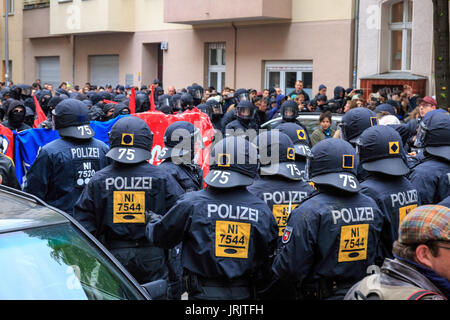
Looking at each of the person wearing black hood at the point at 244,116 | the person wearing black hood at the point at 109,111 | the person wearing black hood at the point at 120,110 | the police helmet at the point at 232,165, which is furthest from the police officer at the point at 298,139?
the person wearing black hood at the point at 109,111

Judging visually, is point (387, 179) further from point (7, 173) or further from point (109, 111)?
point (109, 111)

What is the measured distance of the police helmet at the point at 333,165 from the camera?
4.38 metres

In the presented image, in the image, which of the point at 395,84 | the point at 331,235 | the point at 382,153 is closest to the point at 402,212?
the point at 382,153

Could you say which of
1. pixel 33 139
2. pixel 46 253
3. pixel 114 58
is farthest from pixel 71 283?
pixel 114 58

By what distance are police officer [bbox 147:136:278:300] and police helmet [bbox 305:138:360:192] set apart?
0.44m

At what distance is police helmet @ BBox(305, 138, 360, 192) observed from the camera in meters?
4.38

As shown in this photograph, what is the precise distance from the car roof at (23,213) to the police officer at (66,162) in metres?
2.44

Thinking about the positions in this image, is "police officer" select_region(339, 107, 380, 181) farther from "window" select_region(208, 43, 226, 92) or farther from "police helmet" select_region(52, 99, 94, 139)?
"window" select_region(208, 43, 226, 92)

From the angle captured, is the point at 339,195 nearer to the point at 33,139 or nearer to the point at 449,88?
the point at 33,139

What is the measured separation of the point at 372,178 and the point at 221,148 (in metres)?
1.35

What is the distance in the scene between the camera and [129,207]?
17.5ft

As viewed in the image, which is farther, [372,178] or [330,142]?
[372,178]
